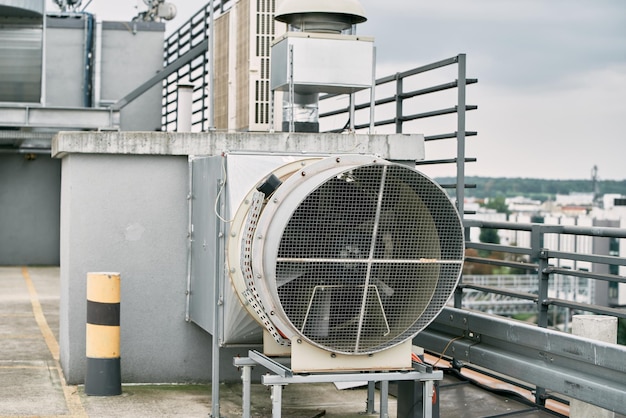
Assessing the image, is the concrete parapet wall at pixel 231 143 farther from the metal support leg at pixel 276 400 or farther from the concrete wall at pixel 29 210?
the concrete wall at pixel 29 210

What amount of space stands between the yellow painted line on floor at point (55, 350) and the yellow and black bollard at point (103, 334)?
23cm

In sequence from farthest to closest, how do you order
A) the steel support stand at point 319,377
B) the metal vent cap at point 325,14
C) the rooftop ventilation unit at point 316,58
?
the metal vent cap at point 325,14
the rooftop ventilation unit at point 316,58
the steel support stand at point 319,377

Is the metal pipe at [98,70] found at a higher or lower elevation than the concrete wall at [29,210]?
higher

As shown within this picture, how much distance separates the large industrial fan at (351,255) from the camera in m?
6.16

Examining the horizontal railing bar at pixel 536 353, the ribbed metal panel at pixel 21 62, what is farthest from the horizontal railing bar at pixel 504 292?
the ribbed metal panel at pixel 21 62

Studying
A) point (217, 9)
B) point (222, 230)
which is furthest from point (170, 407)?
point (217, 9)

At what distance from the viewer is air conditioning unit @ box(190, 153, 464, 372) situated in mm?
6164

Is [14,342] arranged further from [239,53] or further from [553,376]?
[553,376]

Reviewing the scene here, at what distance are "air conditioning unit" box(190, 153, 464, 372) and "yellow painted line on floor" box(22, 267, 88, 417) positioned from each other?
2.17 meters

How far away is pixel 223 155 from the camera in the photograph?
24.6 feet

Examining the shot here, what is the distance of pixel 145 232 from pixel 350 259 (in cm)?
338

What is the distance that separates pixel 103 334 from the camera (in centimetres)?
838

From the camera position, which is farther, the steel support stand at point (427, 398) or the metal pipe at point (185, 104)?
the metal pipe at point (185, 104)

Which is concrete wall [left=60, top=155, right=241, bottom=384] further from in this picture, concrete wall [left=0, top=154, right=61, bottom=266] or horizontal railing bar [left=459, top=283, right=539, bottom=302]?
concrete wall [left=0, top=154, right=61, bottom=266]
